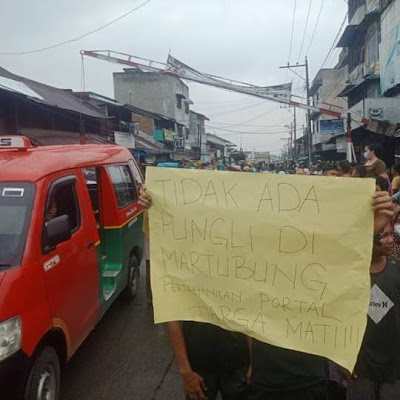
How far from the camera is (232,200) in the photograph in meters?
2.15

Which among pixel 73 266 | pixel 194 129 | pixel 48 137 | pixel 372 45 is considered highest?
pixel 372 45

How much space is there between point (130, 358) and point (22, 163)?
6.86 ft

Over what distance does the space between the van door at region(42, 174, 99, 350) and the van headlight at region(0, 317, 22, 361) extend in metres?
0.46

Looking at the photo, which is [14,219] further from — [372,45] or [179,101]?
[179,101]

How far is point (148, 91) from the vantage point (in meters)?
48.3

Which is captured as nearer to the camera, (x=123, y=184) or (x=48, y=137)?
(x=123, y=184)

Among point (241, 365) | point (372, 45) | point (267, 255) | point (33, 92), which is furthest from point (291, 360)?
point (372, 45)

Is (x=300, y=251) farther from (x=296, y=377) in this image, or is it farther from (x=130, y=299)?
(x=130, y=299)

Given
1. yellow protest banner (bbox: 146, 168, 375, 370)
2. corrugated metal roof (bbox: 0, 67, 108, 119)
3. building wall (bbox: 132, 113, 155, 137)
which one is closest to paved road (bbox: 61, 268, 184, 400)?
yellow protest banner (bbox: 146, 168, 375, 370)

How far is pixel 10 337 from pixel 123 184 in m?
3.42

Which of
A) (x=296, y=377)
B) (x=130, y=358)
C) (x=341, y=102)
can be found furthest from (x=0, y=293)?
(x=341, y=102)

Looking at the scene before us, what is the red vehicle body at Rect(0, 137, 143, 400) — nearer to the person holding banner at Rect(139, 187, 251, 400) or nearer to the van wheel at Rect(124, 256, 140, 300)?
the van wheel at Rect(124, 256, 140, 300)

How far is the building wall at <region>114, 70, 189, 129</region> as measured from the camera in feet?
157

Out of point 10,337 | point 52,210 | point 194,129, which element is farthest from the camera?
point 194,129
